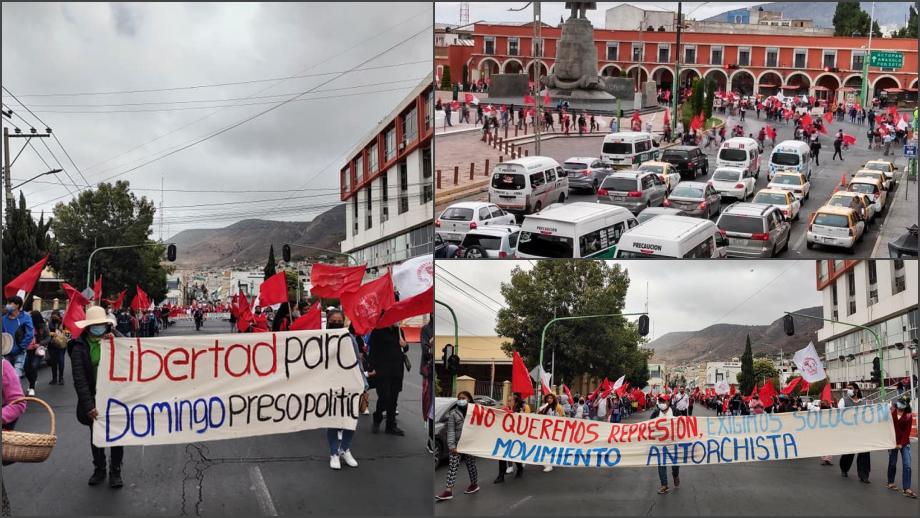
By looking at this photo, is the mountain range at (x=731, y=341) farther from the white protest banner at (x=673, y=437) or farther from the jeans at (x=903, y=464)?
the white protest banner at (x=673, y=437)

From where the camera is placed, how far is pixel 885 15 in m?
14.3

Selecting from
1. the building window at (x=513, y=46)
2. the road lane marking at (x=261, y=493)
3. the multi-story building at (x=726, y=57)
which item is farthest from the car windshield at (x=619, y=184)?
the road lane marking at (x=261, y=493)

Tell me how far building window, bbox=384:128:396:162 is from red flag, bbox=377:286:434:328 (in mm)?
7520

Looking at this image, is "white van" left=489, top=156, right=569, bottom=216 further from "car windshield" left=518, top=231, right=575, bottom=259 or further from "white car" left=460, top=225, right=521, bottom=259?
"car windshield" left=518, top=231, right=575, bottom=259

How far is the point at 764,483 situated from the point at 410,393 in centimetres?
477

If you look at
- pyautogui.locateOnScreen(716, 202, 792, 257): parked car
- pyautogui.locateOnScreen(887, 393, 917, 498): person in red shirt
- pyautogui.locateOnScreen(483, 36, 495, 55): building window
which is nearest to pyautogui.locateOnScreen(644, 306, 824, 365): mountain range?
pyautogui.locateOnScreen(716, 202, 792, 257): parked car

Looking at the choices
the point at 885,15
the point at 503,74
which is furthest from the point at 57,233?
the point at 885,15

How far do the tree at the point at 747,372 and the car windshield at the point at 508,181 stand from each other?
4922 millimetres

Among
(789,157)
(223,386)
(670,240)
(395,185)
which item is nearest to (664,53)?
(789,157)

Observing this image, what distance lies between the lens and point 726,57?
55.1ft

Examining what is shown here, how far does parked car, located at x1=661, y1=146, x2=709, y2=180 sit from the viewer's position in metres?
18.7

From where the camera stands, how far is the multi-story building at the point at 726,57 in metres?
15.2

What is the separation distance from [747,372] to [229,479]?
10.8m

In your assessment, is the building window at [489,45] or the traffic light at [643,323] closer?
the traffic light at [643,323]
